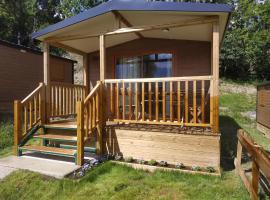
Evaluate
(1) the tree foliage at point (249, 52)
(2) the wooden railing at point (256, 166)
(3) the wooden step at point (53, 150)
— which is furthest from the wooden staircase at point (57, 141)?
(1) the tree foliage at point (249, 52)

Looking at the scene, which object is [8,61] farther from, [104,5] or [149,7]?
[149,7]

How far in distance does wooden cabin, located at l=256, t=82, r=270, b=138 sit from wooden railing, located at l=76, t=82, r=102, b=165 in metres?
6.06

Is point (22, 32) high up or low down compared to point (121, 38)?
up

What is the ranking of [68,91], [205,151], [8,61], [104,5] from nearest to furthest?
[205,151]
[104,5]
[68,91]
[8,61]

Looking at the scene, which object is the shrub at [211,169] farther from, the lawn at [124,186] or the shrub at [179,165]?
the shrub at [179,165]

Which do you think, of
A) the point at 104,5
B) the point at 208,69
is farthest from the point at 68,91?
the point at 208,69

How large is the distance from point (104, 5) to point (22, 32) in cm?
2232

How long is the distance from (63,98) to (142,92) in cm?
245

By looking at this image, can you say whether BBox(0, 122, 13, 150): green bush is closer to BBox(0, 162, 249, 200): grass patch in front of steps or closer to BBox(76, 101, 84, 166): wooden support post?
BBox(0, 162, 249, 200): grass patch in front of steps

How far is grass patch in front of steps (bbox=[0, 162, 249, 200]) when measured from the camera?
327cm

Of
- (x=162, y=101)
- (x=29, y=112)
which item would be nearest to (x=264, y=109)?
(x=162, y=101)

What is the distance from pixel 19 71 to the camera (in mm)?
10398

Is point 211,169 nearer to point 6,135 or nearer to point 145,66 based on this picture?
point 145,66

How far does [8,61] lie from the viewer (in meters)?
9.77
